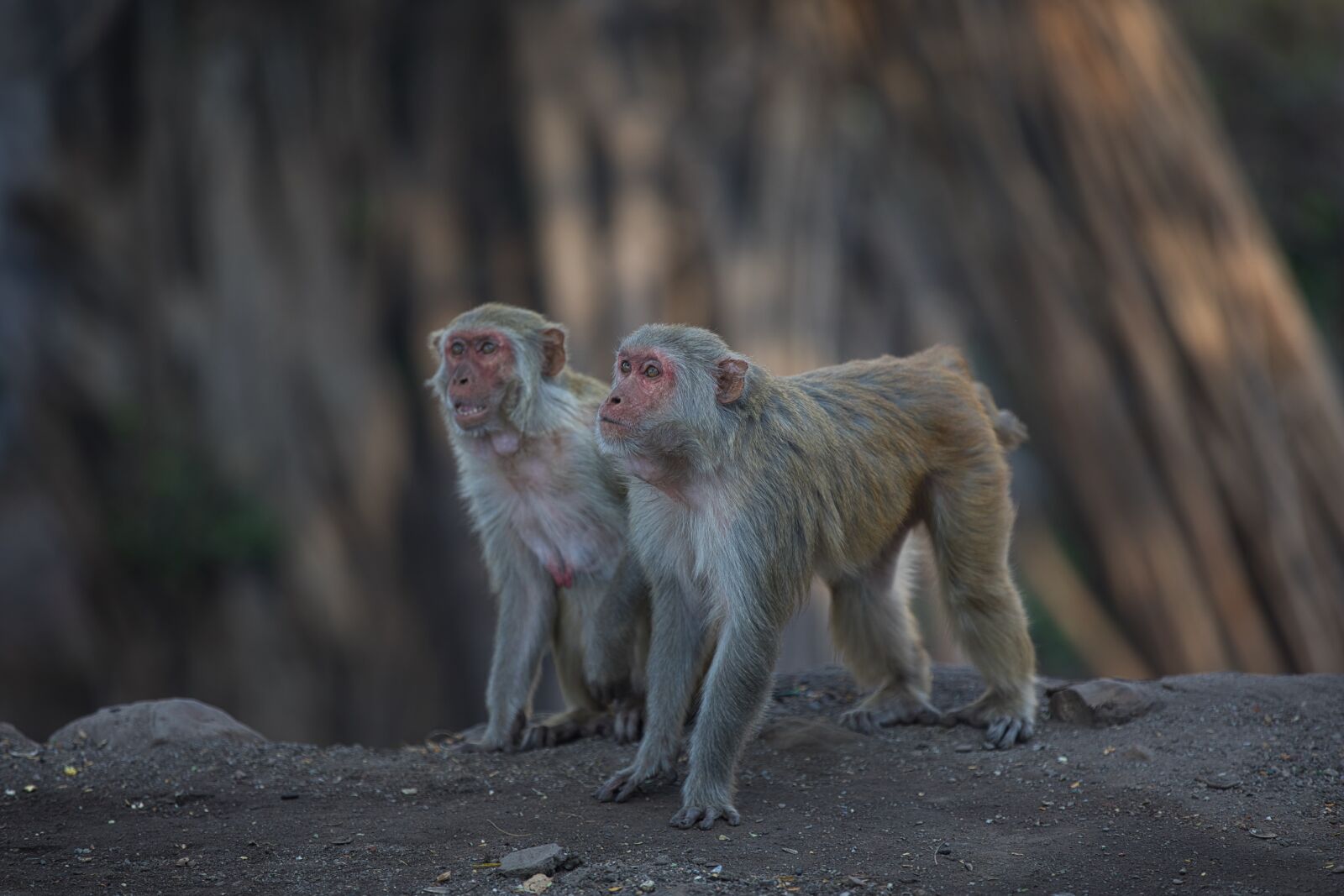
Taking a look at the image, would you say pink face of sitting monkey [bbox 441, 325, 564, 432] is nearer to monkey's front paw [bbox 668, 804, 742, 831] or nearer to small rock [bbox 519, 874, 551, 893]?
monkey's front paw [bbox 668, 804, 742, 831]

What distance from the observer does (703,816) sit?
5.06 meters

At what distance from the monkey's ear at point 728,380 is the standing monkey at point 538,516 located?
1064 mm

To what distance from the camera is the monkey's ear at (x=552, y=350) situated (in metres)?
6.25

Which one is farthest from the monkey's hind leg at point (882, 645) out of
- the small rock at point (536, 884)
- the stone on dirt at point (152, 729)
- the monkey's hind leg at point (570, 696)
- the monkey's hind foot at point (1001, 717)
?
the stone on dirt at point (152, 729)

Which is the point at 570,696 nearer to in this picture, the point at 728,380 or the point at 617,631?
the point at 617,631

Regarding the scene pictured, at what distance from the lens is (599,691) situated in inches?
243

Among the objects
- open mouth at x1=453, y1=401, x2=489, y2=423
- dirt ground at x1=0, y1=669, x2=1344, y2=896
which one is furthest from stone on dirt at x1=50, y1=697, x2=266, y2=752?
open mouth at x1=453, y1=401, x2=489, y2=423

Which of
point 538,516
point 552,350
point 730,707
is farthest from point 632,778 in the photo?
point 552,350

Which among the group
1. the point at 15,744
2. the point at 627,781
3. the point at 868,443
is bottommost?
the point at 627,781

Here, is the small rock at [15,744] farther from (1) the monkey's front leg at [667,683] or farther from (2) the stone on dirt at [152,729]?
(1) the monkey's front leg at [667,683]

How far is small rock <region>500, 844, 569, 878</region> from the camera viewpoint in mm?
4602

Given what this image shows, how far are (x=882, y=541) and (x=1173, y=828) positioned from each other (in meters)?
1.51

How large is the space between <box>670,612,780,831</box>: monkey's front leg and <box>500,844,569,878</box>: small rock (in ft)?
1.86

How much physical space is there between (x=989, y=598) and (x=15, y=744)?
12.7 feet
